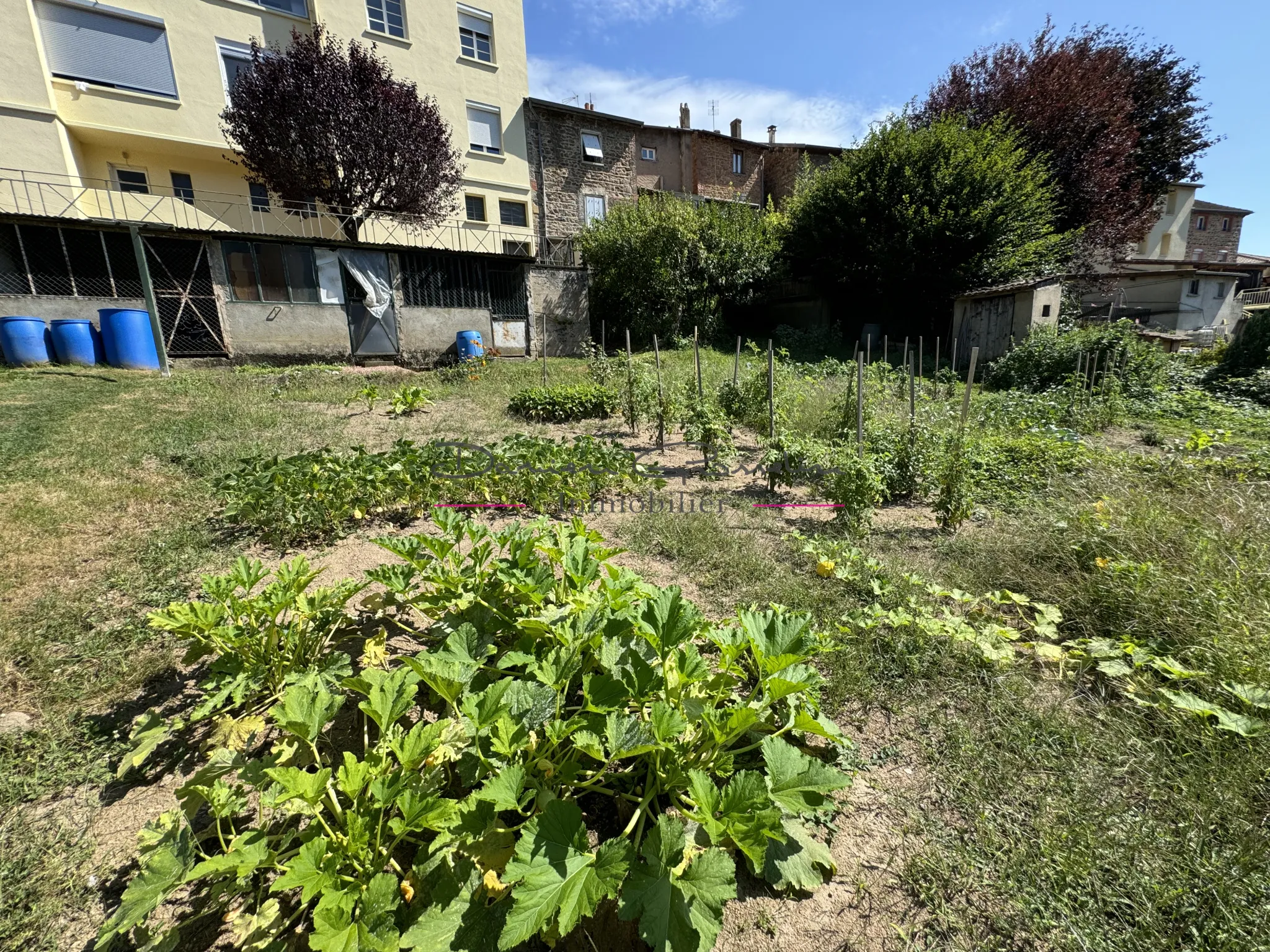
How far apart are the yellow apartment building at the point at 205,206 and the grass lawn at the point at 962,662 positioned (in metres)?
6.50

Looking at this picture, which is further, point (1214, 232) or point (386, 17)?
point (1214, 232)

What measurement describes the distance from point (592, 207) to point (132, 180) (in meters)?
13.8

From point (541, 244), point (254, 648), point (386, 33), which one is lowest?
point (254, 648)

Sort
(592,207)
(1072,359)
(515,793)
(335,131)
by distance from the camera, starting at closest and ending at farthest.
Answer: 1. (515,793)
2. (1072,359)
3. (335,131)
4. (592,207)

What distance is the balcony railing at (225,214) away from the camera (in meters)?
12.5

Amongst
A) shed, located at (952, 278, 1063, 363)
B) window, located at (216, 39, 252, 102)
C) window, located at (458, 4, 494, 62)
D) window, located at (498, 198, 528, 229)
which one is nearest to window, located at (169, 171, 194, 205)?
window, located at (216, 39, 252, 102)

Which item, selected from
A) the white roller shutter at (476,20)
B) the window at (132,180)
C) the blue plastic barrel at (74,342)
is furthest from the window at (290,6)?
the blue plastic barrel at (74,342)

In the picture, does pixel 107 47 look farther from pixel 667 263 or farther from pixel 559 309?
pixel 667 263

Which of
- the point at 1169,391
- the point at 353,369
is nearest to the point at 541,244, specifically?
the point at 353,369

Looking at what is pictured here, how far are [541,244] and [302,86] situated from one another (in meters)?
8.05

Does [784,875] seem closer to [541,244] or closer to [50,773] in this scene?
[50,773]

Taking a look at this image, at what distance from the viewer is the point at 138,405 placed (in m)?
7.43

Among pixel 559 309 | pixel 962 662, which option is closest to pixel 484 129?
pixel 559 309

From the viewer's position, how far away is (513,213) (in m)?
19.6
